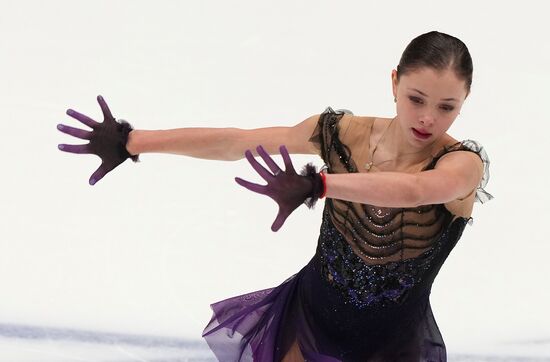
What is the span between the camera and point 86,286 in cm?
426

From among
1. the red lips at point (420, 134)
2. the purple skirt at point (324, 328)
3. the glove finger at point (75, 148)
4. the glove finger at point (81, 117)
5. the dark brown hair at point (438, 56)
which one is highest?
the dark brown hair at point (438, 56)

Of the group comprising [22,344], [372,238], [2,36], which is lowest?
[22,344]

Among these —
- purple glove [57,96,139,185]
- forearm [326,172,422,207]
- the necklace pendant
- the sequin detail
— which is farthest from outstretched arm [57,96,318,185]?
forearm [326,172,422,207]

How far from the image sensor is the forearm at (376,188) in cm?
230

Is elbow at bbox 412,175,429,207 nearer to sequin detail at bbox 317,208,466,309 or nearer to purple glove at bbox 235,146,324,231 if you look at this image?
purple glove at bbox 235,146,324,231

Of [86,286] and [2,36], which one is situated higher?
[2,36]

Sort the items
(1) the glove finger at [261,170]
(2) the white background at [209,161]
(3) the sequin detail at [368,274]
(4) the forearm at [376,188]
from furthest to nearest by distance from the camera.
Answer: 1. (2) the white background at [209,161]
2. (3) the sequin detail at [368,274]
3. (4) the forearm at [376,188]
4. (1) the glove finger at [261,170]

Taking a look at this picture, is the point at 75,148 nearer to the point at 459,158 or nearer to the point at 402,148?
the point at 402,148

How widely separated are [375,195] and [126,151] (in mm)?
876

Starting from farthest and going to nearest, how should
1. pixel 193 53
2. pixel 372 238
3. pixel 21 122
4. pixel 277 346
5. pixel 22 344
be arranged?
pixel 193 53 < pixel 21 122 < pixel 22 344 < pixel 277 346 < pixel 372 238

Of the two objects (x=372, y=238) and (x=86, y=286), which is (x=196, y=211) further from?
(x=372, y=238)

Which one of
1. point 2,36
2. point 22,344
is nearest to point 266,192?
point 22,344

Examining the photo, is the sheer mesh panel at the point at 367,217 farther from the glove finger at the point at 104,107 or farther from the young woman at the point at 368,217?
the glove finger at the point at 104,107

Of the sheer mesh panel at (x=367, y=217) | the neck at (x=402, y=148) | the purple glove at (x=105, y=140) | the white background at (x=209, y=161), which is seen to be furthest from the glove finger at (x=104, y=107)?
the white background at (x=209, y=161)
